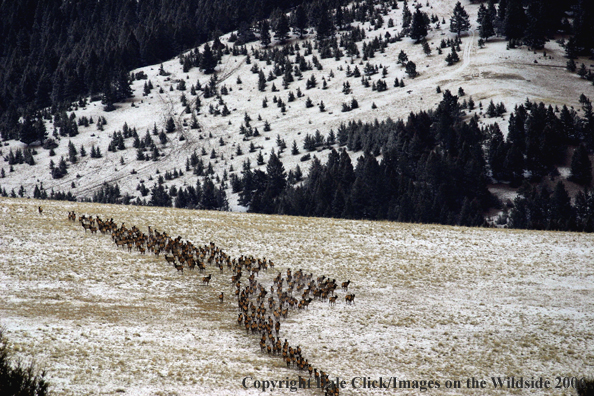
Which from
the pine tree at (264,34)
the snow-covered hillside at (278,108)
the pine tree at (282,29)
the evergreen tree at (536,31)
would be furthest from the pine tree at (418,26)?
the pine tree at (264,34)

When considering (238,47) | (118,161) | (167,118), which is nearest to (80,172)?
(118,161)

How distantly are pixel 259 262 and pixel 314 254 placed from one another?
5.17 m

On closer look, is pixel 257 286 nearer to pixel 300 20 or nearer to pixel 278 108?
pixel 278 108

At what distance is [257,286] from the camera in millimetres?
26188

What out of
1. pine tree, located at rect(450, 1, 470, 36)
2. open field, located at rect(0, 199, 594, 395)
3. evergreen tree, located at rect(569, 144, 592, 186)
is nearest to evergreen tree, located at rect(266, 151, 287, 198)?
open field, located at rect(0, 199, 594, 395)

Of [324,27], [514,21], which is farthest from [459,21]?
[324,27]

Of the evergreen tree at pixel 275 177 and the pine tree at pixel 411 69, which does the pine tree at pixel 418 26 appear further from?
the evergreen tree at pixel 275 177

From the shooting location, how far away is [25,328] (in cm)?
1812

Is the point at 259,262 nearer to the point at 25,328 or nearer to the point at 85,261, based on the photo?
the point at 85,261

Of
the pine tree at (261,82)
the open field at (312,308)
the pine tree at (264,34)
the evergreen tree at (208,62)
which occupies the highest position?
the pine tree at (264,34)

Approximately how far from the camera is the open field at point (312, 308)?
17000 millimetres

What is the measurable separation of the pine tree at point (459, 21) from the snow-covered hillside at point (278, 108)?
2.21 meters

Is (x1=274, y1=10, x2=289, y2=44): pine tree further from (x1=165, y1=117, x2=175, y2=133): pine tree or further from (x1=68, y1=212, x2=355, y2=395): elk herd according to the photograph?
(x1=68, y1=212, x2=355, y2=395): elk herd

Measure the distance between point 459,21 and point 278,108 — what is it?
5672 centimetres
